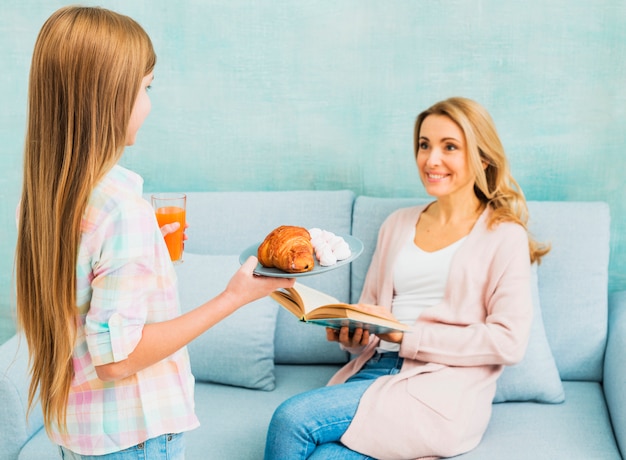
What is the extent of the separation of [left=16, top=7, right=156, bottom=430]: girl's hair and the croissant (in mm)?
425

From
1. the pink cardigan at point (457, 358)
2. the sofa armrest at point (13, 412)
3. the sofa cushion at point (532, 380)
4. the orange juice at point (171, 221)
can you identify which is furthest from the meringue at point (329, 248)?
the sofa armrest at point (13, 412)

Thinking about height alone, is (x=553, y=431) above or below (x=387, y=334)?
below

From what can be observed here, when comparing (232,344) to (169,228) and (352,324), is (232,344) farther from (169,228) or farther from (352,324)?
(169,228)

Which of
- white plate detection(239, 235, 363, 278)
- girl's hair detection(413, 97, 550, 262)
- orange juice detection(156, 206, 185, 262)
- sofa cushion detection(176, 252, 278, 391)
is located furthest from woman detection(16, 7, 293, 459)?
girl's hair detection(413, 97, 550, 262)

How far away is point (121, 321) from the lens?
1073 mm

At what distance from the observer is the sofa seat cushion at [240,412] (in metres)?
1.75

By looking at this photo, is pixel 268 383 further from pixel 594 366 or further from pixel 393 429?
pixel 594 366

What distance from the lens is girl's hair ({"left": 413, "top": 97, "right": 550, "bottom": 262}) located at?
1.93m

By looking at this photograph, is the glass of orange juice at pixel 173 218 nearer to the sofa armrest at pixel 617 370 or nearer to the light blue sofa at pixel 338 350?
the light blue sofa at pixel 338 350

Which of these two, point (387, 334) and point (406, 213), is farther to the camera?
point (406, 213)

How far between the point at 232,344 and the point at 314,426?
0.46 m

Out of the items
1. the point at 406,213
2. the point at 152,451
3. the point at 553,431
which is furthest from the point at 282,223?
the point at 152,451

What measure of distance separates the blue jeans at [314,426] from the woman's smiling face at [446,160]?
1.96 feet

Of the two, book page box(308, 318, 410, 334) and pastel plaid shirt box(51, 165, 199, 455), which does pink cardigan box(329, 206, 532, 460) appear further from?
pastel plaid shirt box(51, 165, 199, 455)
